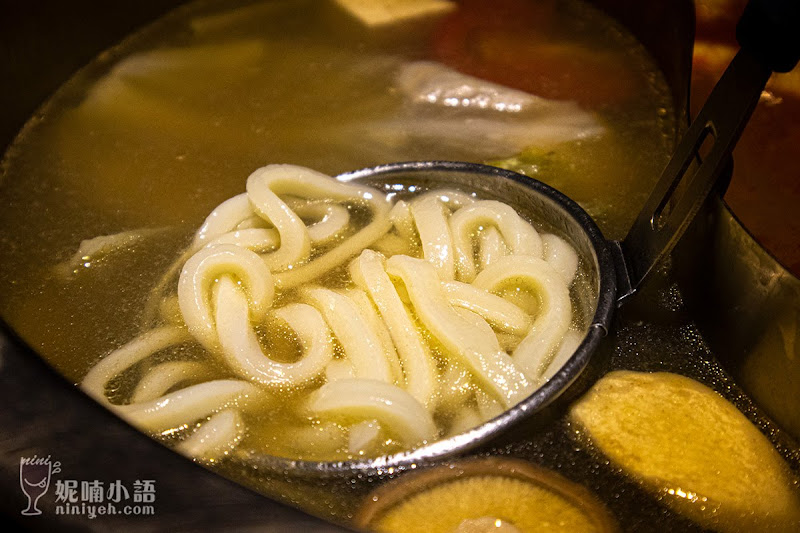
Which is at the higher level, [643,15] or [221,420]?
[643,15]

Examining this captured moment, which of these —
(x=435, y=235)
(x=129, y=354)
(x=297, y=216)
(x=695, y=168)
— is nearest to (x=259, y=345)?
(x=129, y=354)

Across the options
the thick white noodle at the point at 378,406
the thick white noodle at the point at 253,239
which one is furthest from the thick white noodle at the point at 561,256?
the thick white noodle at the point at 253,239

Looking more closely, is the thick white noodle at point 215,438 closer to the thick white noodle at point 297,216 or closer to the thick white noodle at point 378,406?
the thick white noodle at point 378,406

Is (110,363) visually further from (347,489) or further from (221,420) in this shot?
(347,489)

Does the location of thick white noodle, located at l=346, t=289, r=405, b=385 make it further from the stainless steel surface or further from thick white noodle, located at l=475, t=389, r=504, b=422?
the stainless steel surface

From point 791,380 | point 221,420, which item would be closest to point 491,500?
point 221,420

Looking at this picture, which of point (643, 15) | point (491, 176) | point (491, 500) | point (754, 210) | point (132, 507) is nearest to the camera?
point (132, 507)

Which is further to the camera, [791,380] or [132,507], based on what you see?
[791,380]
